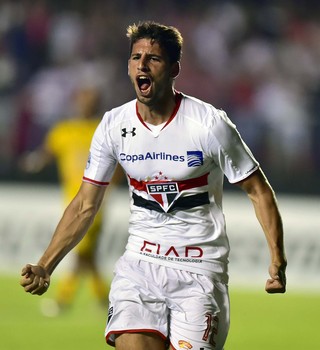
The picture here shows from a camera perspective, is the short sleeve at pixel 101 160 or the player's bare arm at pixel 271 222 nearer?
the player's bare arm at pixel 271 222

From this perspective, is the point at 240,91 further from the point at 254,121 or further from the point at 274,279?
the point at 274,279

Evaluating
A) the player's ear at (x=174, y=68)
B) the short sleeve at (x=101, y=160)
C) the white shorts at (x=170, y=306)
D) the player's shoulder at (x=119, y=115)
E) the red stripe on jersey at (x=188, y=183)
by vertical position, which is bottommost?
the white shorts at (x=170, y=306)

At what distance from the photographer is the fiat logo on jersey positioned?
5.91m

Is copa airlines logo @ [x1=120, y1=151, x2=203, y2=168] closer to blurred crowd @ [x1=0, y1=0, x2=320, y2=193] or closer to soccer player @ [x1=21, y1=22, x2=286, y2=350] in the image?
soccer player @ [x1=21, y1=22, x2=286, y2=350]

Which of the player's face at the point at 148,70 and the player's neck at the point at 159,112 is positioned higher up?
the player's face at the point at 148,70

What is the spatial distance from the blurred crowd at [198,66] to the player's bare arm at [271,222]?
25.8 feet

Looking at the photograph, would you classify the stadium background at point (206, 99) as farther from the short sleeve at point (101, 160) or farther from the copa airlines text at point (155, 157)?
the copa airlines text at point (155, 157)

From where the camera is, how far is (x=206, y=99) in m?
14.9

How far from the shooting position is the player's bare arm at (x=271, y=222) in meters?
5.61

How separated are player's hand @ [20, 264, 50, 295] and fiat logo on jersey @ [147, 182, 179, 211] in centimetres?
72

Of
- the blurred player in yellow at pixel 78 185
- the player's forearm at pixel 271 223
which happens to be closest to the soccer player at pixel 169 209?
the player's forearm at pixel 271 223

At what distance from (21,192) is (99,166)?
7734 millimetres

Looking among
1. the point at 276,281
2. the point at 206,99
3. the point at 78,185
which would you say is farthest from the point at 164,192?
the point at 206,99

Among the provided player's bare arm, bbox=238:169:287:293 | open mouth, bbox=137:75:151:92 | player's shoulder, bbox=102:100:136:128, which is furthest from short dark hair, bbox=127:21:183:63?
player's bare arm, bbox=238:169:287:293
